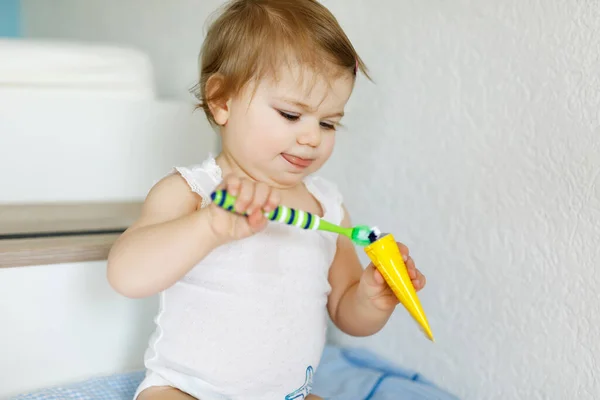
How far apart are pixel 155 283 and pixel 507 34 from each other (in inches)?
24.1

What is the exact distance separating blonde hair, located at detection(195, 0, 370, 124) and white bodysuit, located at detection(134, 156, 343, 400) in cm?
13

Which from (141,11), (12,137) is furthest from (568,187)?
(141,11)

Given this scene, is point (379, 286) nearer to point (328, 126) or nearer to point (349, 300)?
point (349, 300)

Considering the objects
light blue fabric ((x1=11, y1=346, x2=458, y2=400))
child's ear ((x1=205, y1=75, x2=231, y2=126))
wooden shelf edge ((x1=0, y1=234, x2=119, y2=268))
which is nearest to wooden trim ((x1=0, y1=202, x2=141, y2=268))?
wooden shelf edge ((x1=0, y1=234, x2=119, y2=268))

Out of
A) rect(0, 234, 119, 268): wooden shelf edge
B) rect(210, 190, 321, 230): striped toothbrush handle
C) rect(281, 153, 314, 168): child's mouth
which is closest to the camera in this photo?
rect(210, 190, 321, 230): striped toothbrush handle

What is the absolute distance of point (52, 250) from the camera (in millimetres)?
1104

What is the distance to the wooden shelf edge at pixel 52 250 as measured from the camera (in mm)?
1079

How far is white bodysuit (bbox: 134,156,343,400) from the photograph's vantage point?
0.93 m

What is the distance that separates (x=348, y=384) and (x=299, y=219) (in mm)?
533

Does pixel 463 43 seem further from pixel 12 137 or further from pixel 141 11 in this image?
pixel 141 11

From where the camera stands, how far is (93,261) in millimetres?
1151

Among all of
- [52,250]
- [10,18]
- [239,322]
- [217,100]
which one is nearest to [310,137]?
[217,100]

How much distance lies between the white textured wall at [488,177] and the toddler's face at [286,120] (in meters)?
0.27

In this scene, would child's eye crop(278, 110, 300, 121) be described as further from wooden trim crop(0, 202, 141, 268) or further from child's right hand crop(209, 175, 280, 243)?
wooden trim crop(0, 202, 141, 268)
